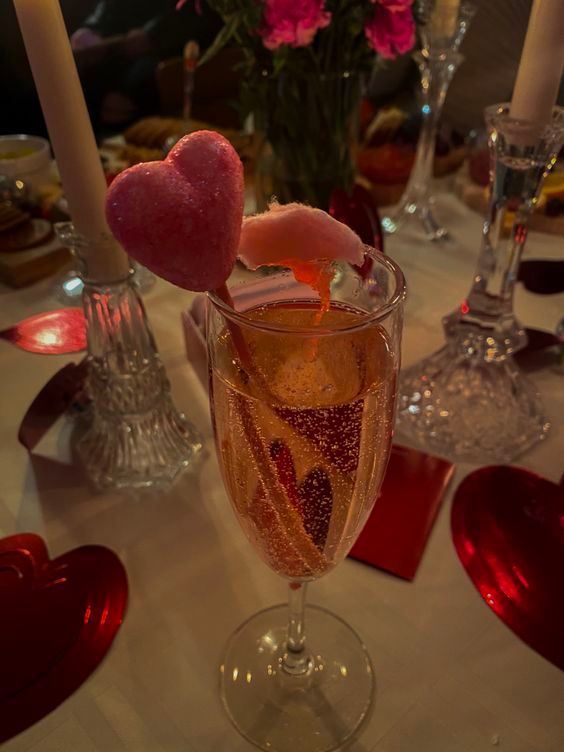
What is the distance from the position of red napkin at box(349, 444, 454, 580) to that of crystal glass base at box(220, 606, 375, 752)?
0.08 m

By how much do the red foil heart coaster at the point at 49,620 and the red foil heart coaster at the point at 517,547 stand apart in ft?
1.20

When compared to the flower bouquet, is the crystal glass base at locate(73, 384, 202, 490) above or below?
below

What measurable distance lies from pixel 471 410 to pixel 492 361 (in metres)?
0.07

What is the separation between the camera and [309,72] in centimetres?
99

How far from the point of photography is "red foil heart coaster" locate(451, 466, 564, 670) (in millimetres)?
601

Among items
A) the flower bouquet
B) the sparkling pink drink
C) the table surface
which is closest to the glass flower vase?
the flower bouquet

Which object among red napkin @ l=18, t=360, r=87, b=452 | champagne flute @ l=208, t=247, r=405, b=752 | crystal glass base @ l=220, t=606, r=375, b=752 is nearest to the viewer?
champagne flute @ l=208, t=247, r=405, b=752

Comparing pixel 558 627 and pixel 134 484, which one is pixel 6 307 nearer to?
pixel 134 484

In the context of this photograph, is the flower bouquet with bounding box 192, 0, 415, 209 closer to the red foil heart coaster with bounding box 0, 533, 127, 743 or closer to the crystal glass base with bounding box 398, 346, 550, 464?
the crystal glass base with bounding box 398, 346, 550, 464

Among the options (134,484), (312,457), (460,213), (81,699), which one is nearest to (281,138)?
(460,213)

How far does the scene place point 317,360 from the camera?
1.46ft

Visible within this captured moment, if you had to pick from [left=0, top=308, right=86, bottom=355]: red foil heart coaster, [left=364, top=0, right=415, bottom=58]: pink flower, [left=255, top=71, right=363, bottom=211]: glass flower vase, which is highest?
[left=364, top=0, right=415, bottom=58]: pink flower

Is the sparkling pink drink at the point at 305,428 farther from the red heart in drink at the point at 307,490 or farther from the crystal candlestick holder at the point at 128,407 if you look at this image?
the crystal candlestick holder at the point at 128,407

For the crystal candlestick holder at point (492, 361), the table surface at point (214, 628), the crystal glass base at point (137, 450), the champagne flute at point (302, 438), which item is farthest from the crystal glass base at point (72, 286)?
the champagne flute at point (302, 438)
